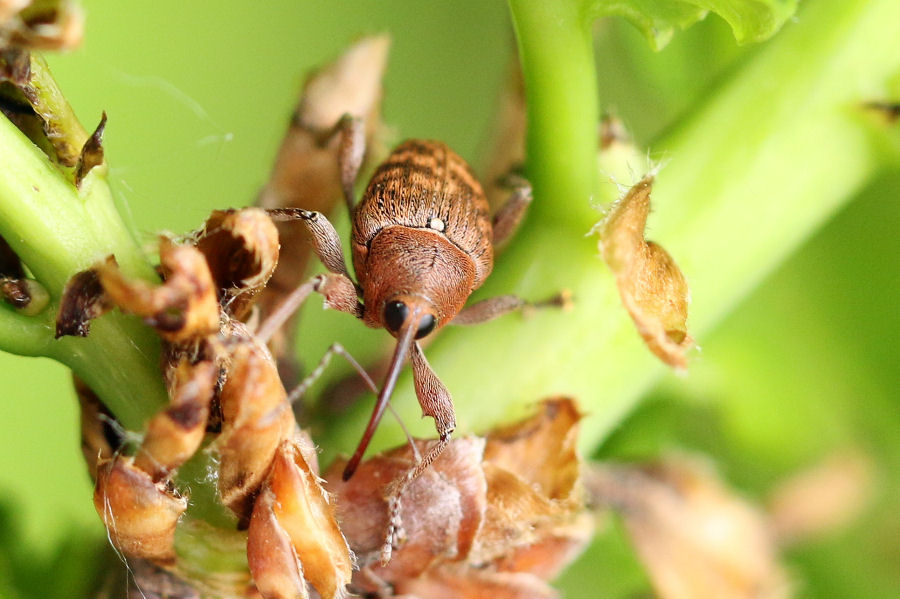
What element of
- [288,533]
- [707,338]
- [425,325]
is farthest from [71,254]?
[707,338]

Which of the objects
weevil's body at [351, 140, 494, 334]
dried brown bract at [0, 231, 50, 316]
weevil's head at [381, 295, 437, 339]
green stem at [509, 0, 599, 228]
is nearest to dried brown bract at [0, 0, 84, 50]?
dried brown bract at [0, 231, 50, 316]

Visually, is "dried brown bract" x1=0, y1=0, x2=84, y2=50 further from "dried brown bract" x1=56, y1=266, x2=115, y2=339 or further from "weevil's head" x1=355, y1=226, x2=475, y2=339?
"weevil's head" x1=355, y1=226, x2=475, y2=339

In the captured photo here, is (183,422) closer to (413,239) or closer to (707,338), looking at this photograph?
(413,239)

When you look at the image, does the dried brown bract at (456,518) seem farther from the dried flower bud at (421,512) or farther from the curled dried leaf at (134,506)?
the curled dried leaf at (134,506)

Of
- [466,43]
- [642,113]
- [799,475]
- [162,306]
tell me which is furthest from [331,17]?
[162,306]

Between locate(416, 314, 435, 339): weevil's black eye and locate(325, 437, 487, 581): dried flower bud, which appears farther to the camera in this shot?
locate(416, 314, 435, 339): weevil's black eye
